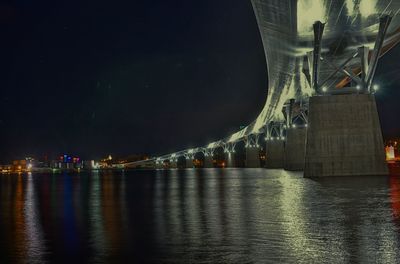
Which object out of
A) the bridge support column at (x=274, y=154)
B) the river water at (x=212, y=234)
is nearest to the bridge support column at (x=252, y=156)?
the bridge support column at (x=274, y=154)

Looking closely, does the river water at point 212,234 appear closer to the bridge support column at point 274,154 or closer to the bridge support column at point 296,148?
the bridge support column at point 296,148

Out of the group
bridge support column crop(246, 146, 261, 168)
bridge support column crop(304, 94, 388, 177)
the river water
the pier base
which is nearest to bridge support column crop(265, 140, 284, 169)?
bridge support column crop(246, 146, 261, 168)

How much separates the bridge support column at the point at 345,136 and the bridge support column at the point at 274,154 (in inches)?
2382

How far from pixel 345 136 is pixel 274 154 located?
218ft

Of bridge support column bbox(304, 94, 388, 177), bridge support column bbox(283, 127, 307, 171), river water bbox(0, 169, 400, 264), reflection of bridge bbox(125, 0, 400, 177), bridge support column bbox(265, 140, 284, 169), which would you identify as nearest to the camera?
river water bbox(0, 169, 400, 264)

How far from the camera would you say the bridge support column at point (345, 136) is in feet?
143

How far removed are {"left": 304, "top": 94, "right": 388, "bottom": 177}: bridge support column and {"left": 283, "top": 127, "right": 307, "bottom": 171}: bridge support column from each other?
3346 cm

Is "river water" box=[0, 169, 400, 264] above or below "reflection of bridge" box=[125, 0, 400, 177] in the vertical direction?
below

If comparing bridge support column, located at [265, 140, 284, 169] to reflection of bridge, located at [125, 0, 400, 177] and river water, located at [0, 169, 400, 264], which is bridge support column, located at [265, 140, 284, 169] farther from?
river water, located at [0, 169, 400, 264]

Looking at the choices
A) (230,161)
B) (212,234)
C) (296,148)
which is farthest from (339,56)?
(230,161)

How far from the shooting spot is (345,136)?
144 feet

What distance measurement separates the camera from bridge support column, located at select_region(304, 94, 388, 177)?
4344cm

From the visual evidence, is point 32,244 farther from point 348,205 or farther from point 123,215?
point 348,205

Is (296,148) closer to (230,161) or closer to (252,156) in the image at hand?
(252,156)
